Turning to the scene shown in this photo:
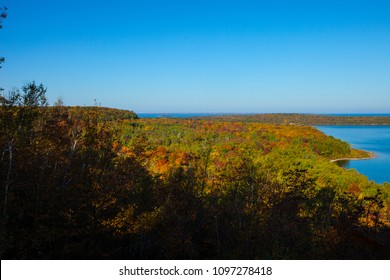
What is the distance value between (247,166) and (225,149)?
59897 millimetres

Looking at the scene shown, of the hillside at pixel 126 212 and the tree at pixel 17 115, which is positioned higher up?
the tree at pixel 17 115

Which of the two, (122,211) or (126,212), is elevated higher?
(126,212)

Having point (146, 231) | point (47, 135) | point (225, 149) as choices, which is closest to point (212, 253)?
point (146, 231)

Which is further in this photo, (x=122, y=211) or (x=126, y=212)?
(x=122, y=211)

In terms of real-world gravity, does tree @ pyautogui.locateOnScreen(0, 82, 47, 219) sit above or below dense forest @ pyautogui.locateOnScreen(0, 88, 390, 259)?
above

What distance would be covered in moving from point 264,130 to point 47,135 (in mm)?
113150

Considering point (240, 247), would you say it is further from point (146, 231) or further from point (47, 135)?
point (47, 135)

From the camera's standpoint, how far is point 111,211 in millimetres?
15234

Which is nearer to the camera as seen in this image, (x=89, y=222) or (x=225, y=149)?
(x=89, y=222)

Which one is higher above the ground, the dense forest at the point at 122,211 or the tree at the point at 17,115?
the tree at the point at 17,115

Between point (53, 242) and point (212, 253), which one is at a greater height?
point (53, 242)

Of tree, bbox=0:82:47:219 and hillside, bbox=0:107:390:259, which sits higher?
tree, bbox=0:82:47:219

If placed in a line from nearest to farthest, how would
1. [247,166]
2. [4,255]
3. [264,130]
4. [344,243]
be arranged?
[4,255]
[344,243]
[247,166]
[264,130]

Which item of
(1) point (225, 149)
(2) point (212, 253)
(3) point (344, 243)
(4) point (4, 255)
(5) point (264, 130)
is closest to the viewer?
(4) point (4, 255)
